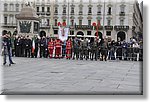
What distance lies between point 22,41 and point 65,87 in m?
12.6

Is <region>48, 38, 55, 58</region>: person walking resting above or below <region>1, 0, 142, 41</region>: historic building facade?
below

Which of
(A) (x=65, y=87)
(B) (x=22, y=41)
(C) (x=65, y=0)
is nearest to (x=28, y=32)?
(B) (x=22, y=41)

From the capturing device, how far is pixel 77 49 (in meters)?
20.0

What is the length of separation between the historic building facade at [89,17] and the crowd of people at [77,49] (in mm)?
45727

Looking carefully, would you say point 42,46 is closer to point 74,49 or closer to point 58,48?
point 58,48

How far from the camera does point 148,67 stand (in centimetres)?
663

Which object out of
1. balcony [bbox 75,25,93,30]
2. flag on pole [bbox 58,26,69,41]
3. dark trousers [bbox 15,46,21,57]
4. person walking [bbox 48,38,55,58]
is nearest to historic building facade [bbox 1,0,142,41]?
balcony [bbox 75,25,93,30]

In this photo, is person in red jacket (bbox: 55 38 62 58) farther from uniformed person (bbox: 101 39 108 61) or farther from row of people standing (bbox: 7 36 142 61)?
uniformed person (bbox: 101 39 108 61)

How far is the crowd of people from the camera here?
1972 cm

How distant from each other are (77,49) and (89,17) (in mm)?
51380

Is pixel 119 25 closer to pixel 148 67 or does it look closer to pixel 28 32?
pixel 28 32

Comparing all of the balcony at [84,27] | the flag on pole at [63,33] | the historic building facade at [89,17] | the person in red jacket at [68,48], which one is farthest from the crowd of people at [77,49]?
the balcony at [84,27]

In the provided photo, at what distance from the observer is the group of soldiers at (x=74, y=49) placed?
1973 cm

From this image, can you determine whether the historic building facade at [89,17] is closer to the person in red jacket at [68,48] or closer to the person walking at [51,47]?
the person walking at [51,47]
